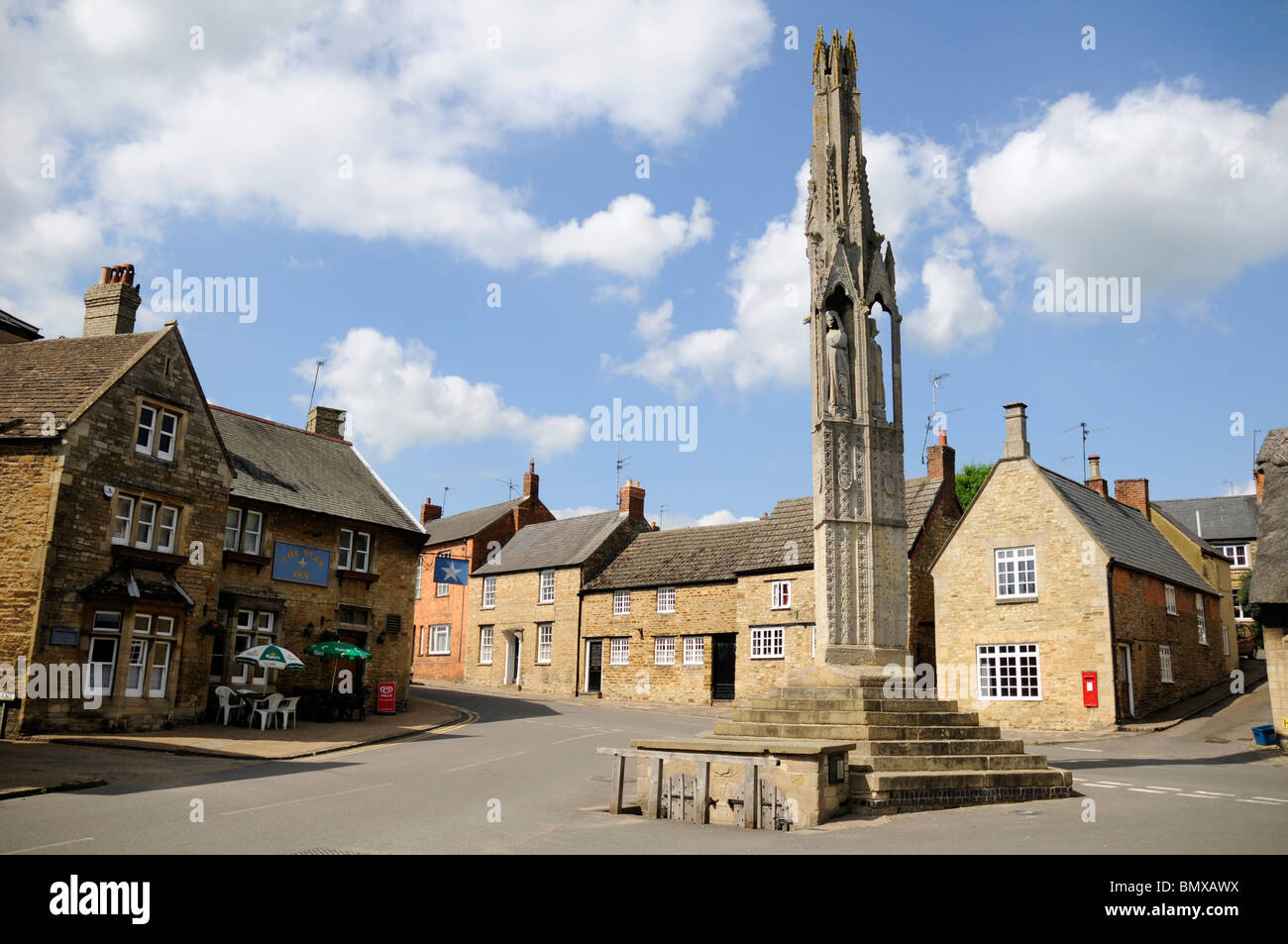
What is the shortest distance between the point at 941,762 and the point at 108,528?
59.0ft

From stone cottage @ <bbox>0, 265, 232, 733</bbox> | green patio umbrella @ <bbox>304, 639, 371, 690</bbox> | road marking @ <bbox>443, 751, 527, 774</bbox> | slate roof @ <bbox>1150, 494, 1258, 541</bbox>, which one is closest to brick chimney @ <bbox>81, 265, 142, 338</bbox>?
stone cottage @ <bbox>0, 265, 232, 733</bbox>

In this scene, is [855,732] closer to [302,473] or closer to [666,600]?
[302,473]

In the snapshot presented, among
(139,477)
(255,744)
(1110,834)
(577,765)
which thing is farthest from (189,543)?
(1110,834)

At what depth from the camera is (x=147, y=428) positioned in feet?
71.4

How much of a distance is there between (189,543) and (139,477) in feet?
6.89

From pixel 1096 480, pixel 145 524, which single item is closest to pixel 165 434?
pixel 145 524

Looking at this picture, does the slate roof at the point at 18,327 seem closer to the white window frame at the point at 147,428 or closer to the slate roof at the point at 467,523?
the white window frame at the point at 147,428

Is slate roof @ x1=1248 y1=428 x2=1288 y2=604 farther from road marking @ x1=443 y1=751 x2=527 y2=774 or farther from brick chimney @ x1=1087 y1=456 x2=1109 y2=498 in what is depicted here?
road marking @ x1=443 y1=751 x2=527 y2=774

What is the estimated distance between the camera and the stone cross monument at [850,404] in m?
13.9

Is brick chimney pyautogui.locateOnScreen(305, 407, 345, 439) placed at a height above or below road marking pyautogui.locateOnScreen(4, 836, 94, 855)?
above

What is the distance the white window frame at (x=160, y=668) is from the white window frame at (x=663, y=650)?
19.9 meters

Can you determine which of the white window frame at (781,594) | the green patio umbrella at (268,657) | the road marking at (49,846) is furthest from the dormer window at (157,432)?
the white window frame at (781,594)

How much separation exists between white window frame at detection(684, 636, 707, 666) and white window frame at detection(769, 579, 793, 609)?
384 centimetres

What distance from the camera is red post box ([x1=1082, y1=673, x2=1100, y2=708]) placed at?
26375 mm
